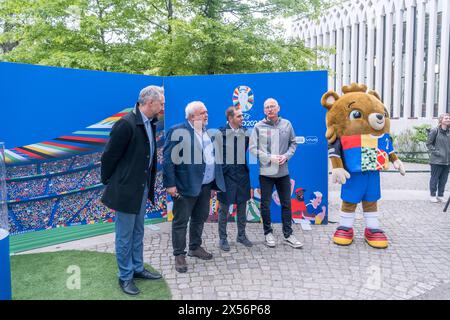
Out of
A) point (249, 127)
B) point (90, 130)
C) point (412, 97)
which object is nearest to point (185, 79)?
point (249, 127)

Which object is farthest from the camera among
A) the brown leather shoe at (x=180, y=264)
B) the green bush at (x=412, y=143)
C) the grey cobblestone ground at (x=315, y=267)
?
the green bush at (x=412, y=143)

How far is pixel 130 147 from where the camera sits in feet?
12.3

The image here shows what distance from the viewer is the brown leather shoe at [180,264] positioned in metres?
4.43

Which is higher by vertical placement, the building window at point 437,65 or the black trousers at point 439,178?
the building window at point 437,65

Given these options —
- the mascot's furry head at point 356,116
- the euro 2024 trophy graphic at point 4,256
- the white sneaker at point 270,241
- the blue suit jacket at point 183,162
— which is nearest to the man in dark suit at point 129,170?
the blue suit jacket at point 183,162

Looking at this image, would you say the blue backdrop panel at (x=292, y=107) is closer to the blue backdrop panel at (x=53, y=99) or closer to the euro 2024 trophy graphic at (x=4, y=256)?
the blue backdrop panel at (x=53, y=99)

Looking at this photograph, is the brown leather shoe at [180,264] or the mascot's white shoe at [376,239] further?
the mascot's white shoe at [376,239]

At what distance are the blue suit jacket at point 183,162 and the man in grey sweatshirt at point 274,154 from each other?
1.06 metres

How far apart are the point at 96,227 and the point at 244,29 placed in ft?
23.8

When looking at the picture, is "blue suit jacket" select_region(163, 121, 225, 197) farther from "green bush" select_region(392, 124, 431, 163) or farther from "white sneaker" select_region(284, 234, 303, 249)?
"green bush" select_region(392, 124, 431, 163)

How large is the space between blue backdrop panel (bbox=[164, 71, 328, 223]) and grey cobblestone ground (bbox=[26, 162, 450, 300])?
58cm

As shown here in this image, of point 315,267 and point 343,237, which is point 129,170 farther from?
point 343,237

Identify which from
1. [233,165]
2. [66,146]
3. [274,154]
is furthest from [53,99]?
[274,154]

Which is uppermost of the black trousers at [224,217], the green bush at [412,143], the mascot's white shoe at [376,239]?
the green bush at [412,143]
